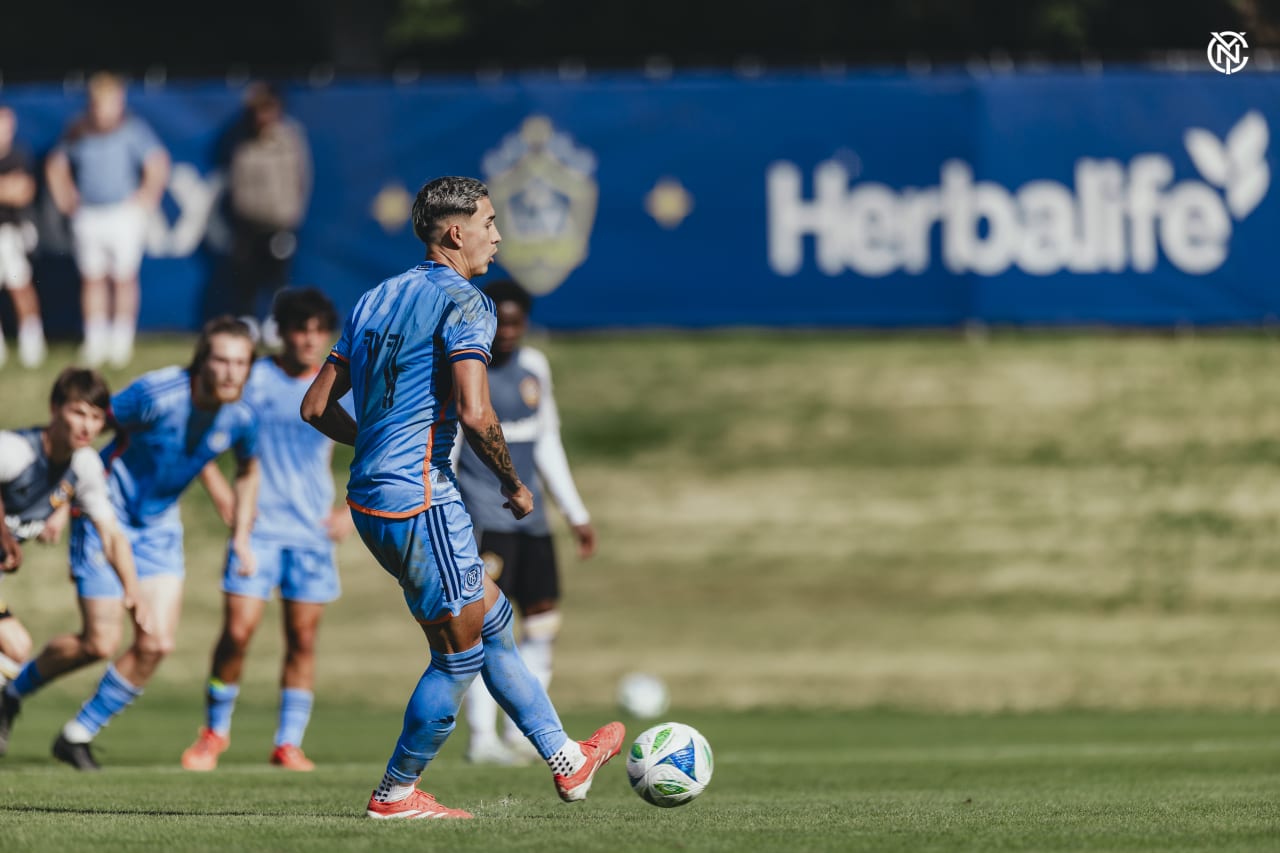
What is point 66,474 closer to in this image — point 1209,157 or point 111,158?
point 111,158

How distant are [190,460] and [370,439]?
11.7 ft

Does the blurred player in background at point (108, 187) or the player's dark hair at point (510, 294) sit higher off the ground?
the blurred player in background at point (108, 187)

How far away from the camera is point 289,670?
422 inches

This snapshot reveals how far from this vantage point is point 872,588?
16.8 meters

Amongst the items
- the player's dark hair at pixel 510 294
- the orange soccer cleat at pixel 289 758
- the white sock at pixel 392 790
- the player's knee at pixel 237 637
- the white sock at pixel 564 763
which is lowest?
the orange soccer cleat at pixel 289 758

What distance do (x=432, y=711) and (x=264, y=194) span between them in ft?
40.4

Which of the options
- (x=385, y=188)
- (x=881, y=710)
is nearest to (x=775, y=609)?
(x=881, y=710)

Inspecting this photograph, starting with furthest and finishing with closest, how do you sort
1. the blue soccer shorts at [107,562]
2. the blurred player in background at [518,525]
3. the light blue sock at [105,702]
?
1. the blurred player in background at [518,525]
2. the light blue sock at [105,702]
3. the blue soccer shorts at [107,562]

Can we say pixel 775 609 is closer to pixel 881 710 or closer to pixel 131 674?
pixel 881 710

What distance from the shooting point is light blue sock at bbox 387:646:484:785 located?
6934 millimetres

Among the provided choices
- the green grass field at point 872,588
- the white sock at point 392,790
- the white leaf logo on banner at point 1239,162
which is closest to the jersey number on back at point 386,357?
the white sock at point 392,790

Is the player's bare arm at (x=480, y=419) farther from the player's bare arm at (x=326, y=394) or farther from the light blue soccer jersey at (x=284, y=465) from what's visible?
the light blue soccer jersey at (x=284, y=465)

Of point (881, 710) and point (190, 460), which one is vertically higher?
point (190, 460)

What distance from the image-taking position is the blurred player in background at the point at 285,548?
10.5m
